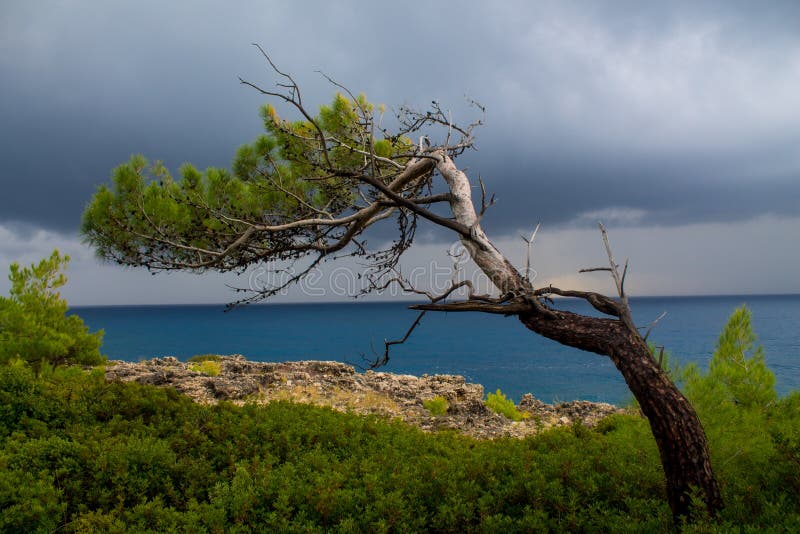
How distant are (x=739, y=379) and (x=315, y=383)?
26.4 feet

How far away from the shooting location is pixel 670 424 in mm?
3955

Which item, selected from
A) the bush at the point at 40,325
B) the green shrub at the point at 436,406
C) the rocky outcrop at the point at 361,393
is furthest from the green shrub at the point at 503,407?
the bush at the point at 40,325

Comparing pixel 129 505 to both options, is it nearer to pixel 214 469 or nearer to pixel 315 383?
pixel 214 469

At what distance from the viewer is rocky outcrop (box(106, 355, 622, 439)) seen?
948 centimetres

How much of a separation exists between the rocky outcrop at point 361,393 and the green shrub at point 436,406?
0.37ft

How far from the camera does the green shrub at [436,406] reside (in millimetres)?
9875

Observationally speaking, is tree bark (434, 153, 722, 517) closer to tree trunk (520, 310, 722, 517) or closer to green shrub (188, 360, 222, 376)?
tree trunk (520, 310, 722, 517)

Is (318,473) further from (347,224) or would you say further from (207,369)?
(207,369)

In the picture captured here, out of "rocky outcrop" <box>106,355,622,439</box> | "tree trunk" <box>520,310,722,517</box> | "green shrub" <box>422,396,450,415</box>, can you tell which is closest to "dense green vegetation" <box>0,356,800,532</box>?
"tree trunk" <box>520,310,722,517</box>

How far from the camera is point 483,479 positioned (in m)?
4.86

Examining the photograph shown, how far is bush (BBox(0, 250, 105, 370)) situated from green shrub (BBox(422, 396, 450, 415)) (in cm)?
720

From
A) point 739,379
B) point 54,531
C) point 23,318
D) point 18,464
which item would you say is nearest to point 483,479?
point 54,531

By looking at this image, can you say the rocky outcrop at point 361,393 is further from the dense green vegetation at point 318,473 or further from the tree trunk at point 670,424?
the tree trunk at point 670,424

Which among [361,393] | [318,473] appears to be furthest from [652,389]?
[361,393]
